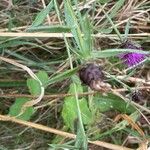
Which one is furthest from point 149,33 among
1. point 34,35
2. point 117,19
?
point 34,35

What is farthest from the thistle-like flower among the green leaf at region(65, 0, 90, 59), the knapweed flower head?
the knapweed flower head

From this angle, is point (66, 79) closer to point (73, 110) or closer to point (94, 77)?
point (73, 110)

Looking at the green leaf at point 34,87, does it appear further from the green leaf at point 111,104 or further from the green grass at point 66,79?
the green leaf at point 111,104

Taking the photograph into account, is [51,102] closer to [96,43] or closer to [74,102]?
[74,102]

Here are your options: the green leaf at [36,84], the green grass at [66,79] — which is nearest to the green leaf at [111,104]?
the green grass at [66,79]

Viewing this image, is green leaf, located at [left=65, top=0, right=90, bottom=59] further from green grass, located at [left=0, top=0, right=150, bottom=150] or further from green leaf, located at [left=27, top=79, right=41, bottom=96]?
green leaf, located at [left=27, top=79, right=41, bottom=96]

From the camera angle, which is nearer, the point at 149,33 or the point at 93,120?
the point at 93,120

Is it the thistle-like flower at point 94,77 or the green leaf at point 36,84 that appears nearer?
the thistle-like flower at point 94,77

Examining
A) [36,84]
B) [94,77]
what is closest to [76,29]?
[94,77]
